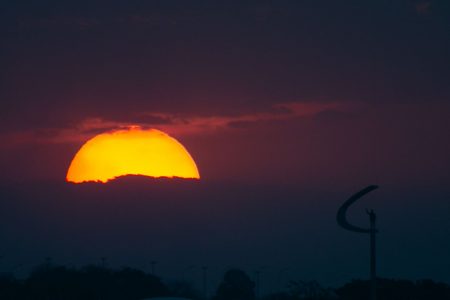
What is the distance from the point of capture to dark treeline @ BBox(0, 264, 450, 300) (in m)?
77.9

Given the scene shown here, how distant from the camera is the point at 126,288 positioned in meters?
92.9

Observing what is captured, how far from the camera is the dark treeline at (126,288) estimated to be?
255ft

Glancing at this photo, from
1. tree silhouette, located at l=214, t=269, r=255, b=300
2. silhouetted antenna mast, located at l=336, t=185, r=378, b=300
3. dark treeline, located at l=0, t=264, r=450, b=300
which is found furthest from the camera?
tree silhouette, located at l=214, t=269, r=255, b=300

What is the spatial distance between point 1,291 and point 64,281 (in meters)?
6.40

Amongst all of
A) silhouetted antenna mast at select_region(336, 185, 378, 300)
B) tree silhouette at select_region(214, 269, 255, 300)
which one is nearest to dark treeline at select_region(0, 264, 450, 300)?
tree silhouette at select_region(214, 269, 255, 300)

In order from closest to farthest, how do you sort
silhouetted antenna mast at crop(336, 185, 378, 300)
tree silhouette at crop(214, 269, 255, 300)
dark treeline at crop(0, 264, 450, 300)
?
1. silhouetted antenna mast at crop(336, 185, 378, 300)
2. dark treeline at crop(0, 264, 450, 300)
3. tree silhouette at crop(214, 269, 255, 300)

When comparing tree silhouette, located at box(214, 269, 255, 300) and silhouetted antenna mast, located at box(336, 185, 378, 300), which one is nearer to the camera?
silhouetted antenna mast, located at box(336, 185, 378, 300)

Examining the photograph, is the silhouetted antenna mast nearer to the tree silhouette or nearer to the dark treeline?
the dark treeline

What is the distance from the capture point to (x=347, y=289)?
7944 centimetres

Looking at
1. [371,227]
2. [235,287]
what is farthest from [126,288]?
[371,227]

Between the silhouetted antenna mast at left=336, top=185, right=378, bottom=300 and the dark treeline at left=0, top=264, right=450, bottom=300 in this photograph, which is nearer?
the silhouetted antenna mast at left=336, top=185, right=378, bottom=300

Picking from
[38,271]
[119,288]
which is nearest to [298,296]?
[119,288]

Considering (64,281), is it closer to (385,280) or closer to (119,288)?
(119,288)

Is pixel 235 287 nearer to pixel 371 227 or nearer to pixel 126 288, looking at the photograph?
pixel 126 288
